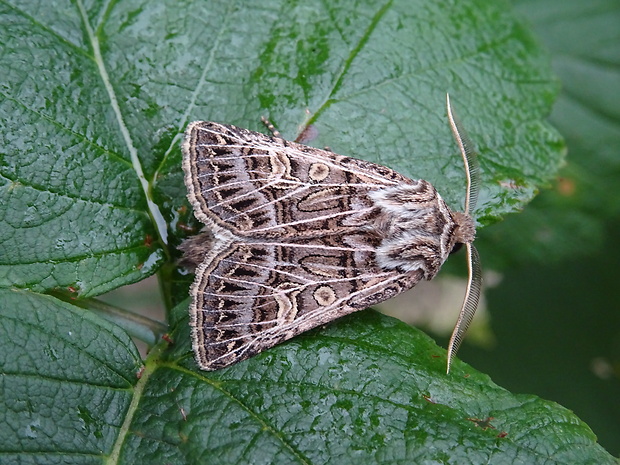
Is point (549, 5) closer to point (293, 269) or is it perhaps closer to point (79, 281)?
point (293, 269)

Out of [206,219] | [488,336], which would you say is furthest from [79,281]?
[488,336]

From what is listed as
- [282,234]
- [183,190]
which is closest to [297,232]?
[282,234]

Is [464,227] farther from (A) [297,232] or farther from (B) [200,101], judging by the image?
(B) [200,101]

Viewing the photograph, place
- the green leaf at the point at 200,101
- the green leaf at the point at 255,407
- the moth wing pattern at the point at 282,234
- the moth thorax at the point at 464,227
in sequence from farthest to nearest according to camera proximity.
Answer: the moth thorax at the point at 464,227 → the moth wing pattern at the point at 282,234 → the green leaf at the point at 200,101 → the green leaf at the point at 255,407

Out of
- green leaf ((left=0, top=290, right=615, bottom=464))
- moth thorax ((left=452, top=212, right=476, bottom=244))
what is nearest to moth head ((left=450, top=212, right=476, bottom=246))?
moth thorax ((left=452, top=212, right=476, bottom=244))

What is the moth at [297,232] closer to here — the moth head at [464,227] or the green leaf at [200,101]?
the moth head at [464,227]

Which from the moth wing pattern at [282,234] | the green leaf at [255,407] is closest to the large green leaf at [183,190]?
the green leaf at [255,407]
